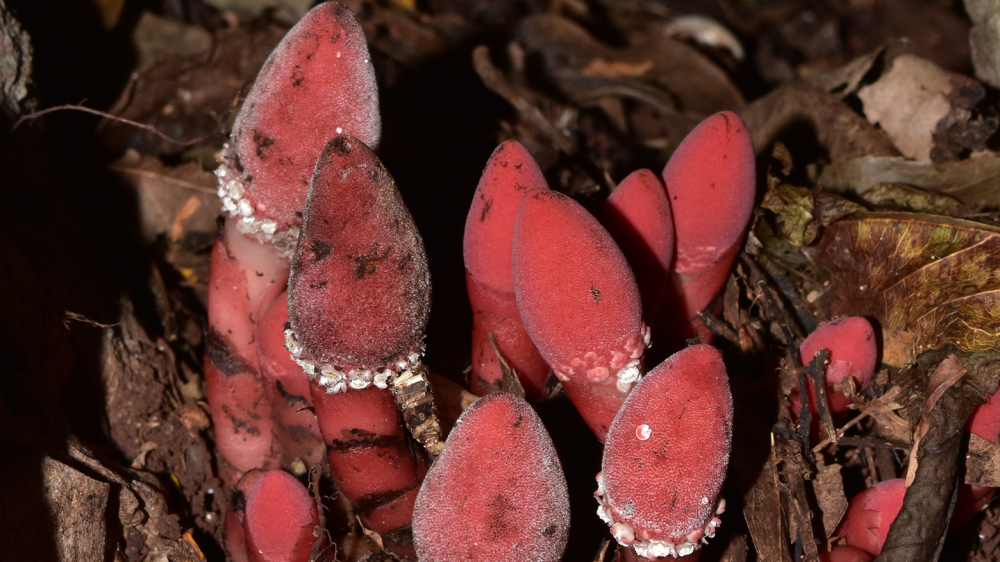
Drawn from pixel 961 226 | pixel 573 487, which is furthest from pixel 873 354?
pixel 573 487

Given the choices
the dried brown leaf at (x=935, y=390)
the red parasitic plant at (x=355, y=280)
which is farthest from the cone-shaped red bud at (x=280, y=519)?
the dried brown leaf at (x=935, y=390)

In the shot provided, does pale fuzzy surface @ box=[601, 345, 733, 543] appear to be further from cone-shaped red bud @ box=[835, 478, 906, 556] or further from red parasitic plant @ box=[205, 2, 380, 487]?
red parasitic plant @ box=[205, 2, 380, 487]

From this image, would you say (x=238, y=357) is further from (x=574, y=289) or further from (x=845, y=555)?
(x=845, y=555)

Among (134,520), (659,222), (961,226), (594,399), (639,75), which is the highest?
(659,222)

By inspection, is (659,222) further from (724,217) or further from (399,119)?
(399,119)

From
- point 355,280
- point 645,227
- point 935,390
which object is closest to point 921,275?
point 935,390

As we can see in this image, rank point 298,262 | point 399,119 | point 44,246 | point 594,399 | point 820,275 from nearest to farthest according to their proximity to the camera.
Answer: point 298,262 < point 594,399 < point 44,246 < point 820,275 < point 399,119
